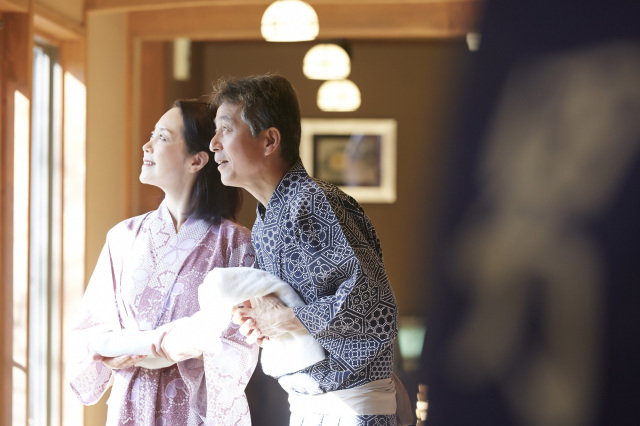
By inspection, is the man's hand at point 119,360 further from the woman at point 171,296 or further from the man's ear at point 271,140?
the man's ear at point 271,140

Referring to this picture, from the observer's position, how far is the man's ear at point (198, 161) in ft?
5.12

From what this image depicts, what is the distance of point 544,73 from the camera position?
272 mm

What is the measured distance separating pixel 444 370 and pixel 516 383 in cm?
3

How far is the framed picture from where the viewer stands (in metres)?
5.55

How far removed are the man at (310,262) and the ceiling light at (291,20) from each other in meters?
1.74

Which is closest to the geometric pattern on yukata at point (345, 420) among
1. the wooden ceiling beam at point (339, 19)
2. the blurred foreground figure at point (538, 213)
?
the blurred foreground figure at point (538, 213)

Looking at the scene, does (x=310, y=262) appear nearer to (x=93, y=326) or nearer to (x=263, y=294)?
(x=263, y=294)

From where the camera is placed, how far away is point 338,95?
5.39 metres

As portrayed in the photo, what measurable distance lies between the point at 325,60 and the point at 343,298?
3600 millimetres

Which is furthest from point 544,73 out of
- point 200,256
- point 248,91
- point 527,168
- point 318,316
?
point 200,256

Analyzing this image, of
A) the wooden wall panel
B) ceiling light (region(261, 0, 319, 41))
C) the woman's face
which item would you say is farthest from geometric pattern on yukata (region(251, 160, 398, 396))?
ceiling light (region(261, 0, 319, 41))

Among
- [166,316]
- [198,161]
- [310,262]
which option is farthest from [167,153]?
[310,262]

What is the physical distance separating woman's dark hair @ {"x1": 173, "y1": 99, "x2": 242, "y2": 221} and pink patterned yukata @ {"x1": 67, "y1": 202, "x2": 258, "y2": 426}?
0.03 meters

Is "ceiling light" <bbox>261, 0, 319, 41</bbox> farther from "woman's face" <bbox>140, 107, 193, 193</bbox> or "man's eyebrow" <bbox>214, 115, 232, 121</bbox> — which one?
"man's eyebrow" <bbox>214, 115, 232, 121</bbox>
